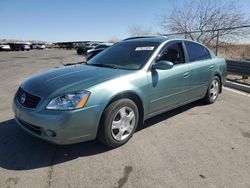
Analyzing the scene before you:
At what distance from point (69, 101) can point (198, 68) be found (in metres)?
2.93

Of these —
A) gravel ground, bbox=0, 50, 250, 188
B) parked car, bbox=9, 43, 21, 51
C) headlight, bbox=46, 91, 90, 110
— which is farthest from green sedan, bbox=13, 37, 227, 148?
parked car, bbox=9, 43, 21, 51

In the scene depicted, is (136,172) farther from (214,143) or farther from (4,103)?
(4,103)

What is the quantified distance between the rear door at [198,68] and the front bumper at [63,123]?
233 centimetres

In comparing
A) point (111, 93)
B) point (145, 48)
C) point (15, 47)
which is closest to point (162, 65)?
point (145, 48)

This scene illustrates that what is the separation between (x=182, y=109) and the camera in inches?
199

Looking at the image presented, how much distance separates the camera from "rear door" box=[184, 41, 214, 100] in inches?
180

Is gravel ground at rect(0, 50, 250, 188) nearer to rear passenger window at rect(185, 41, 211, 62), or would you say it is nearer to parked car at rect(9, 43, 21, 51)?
rear passenger window at rect(185, 41, 211, 62)

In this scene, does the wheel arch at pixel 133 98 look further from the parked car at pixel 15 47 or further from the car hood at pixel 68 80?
the parked car at pixel 15 47

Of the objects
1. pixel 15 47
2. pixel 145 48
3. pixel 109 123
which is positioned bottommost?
pixel 15 47

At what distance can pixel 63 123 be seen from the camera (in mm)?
2785

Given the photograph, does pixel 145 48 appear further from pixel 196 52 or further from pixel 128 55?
pixel 196 52

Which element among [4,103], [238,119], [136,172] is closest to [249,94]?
[238,119]

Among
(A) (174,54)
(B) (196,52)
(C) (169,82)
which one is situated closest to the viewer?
(C) (169,82)

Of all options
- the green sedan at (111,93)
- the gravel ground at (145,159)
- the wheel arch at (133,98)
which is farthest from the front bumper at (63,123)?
the gravel ground at (145,159)
